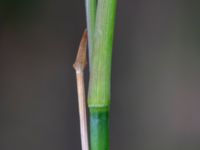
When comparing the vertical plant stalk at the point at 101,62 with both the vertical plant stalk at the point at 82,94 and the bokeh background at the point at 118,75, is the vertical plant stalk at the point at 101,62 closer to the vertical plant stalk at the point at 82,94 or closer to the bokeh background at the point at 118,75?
the vertical plant stalk at the point at 82,94

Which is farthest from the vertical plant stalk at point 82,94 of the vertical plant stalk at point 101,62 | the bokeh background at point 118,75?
the bokeh background at point 118,75

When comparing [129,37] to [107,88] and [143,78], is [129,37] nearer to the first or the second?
[143,78]

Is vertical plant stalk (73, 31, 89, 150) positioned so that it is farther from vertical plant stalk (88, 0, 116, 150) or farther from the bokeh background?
the bokeh background

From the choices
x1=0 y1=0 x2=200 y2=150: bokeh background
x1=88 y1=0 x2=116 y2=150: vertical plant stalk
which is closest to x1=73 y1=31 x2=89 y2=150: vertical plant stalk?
x1=88 y1=0 x2=116 y2=150: vertical plant stalk

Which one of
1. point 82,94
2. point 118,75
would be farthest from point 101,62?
point 118,75

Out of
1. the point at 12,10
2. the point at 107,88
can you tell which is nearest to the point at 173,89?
the point at 12,10
